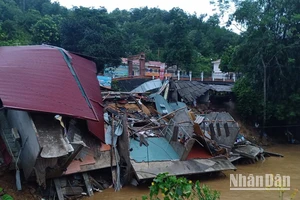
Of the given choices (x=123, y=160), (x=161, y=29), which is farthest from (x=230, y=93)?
(x=161, y=29)

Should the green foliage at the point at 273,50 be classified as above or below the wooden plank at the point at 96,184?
above

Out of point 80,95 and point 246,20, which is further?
point 246,20

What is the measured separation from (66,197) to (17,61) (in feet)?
14.8

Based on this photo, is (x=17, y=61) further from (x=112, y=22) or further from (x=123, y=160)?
(x=112, y=22)

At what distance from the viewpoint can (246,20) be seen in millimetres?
18141

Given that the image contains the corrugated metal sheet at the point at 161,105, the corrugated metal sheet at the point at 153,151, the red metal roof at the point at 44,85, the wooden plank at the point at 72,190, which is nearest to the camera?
the red metal roof at the point at 44,85

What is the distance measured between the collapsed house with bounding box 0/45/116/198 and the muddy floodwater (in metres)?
1.08

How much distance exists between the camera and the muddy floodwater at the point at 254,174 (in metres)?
9.12

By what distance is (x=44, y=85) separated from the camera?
8.44 m

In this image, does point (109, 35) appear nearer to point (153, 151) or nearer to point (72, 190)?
point (153, 151)

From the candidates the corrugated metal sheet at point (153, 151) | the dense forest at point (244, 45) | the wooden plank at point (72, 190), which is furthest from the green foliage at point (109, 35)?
the wooden plank at point (72, 190)

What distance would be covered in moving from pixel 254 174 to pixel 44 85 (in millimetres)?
8518

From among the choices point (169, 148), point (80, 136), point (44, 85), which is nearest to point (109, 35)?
point (169, 148)

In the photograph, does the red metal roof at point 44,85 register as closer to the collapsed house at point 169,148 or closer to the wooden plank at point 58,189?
the collapsed house at point 169,148
